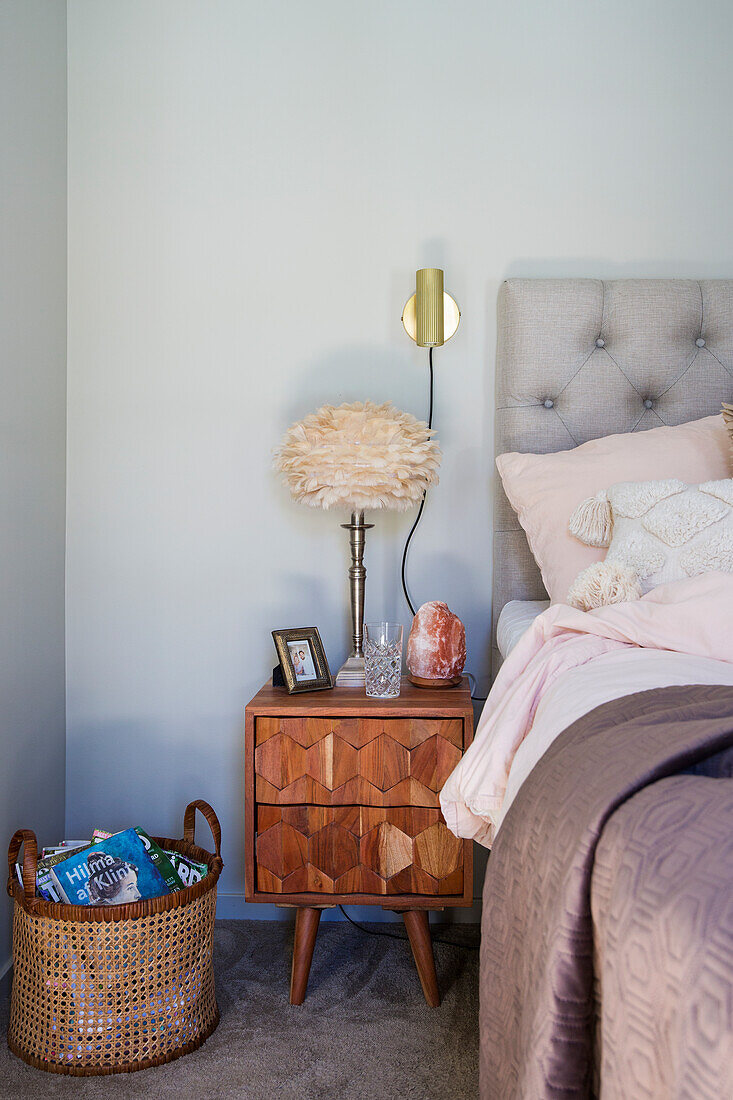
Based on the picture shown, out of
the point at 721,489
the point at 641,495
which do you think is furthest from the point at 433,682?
the point at 721,489

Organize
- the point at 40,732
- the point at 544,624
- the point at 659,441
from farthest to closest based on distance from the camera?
the point at 40,732, the point at 659,441, the point at 544,624

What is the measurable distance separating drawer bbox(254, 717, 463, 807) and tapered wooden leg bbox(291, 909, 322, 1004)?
0.24 meters

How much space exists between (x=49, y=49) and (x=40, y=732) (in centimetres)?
161

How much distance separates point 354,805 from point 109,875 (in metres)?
0.47

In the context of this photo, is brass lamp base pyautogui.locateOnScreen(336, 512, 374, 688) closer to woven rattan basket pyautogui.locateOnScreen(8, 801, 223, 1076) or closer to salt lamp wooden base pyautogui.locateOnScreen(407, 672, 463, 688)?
salt lamp wooden base pyautogui.locateOnScreen(407, 672, 463, 688)

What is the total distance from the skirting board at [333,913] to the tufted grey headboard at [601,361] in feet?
2.54

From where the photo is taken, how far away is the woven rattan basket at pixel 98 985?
4.61 feet

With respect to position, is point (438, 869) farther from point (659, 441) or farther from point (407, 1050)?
point (659, 441)

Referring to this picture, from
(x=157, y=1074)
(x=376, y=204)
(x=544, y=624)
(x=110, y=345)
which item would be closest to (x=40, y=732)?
(x=157, y=1074)

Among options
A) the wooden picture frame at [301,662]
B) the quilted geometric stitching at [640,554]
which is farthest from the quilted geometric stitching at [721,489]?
the wooden picture frame at [301,662]

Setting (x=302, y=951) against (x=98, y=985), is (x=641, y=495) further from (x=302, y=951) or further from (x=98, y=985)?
(x=98, y=985)

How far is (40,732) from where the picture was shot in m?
1.90

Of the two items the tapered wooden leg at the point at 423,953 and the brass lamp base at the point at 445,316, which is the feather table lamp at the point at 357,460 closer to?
the brass lamp base at the point at 445,316

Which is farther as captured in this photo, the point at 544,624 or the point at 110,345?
the point at 110,345
